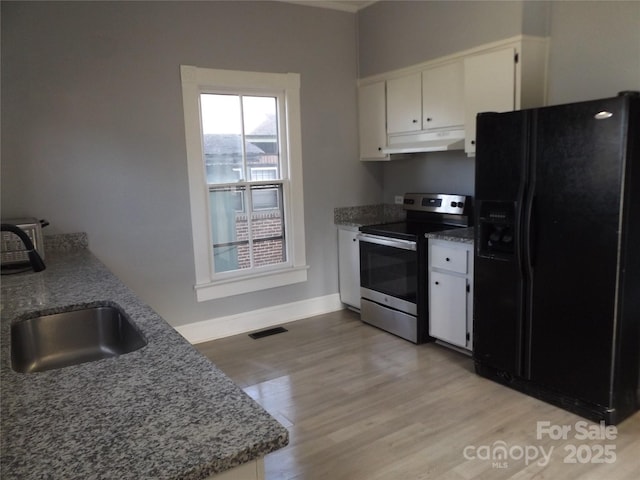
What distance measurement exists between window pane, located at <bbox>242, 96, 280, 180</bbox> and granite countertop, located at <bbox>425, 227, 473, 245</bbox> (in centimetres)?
151

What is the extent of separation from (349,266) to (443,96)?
1675 millimetres

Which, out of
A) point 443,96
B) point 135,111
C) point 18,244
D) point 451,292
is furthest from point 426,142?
point 18,244

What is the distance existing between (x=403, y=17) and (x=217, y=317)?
114 inches

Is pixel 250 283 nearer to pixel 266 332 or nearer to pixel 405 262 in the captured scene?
pixel 266 332

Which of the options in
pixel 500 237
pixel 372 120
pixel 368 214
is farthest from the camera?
pixel 368 214

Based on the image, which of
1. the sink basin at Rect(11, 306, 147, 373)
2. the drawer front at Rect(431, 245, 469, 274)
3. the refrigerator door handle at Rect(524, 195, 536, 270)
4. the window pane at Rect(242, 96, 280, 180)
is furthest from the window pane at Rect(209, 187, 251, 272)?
the refrigerator door handle at Rect(524, 195, 536, 270)

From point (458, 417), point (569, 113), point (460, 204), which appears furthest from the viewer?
point (460, 204)

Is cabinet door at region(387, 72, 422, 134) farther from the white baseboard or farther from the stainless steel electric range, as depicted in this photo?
the white baseboard

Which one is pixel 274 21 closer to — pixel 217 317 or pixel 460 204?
pixel 460 204

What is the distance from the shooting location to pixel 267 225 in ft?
13.9

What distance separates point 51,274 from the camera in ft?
8.29

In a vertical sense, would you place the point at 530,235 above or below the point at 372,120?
below

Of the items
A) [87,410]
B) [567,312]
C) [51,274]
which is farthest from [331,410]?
[87,410]

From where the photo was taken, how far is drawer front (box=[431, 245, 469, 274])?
3.28 m
